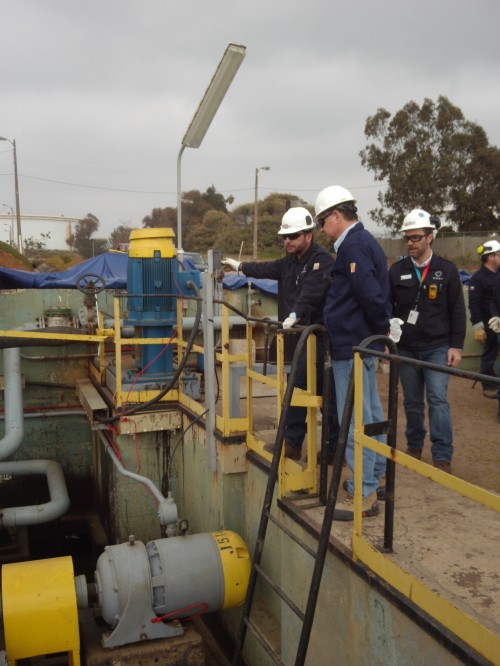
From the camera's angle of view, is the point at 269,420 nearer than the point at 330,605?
No

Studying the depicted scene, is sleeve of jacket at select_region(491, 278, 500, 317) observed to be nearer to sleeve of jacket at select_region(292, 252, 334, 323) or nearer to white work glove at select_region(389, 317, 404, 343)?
white work glove at select_region(389, 317, 404, 343)

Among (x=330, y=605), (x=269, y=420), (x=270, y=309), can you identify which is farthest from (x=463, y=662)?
(x=270, y=309)

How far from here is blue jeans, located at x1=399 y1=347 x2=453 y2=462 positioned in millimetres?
4824

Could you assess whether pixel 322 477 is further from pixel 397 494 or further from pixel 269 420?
pixel 269 420

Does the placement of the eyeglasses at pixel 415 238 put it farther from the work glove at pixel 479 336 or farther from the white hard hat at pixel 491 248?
the work glove at pixel 479 336

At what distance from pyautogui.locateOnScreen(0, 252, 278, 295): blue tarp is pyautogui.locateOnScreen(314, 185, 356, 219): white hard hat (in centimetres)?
753

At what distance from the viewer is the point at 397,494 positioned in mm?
4320

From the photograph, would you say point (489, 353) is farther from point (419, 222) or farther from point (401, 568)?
point (401, 568)

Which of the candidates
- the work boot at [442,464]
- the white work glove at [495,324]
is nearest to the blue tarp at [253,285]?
the white work glove at [495,324]

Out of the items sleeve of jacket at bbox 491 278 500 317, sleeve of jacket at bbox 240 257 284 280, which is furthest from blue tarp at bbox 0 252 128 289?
sleeve of jacket at bbox 491 278 500 317

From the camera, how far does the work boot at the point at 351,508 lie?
12.6 feet

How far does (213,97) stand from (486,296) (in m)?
4.24

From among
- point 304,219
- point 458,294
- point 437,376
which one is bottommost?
point 437,376

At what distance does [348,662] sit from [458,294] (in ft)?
9.03
